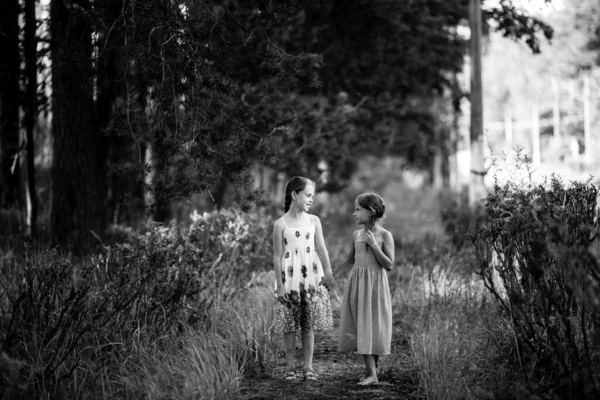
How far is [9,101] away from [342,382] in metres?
7.71

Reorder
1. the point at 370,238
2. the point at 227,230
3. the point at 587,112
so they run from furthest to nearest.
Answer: the point at 587,112
the point at 227,230
the point at 370,238

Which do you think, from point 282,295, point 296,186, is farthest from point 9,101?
point 282,295

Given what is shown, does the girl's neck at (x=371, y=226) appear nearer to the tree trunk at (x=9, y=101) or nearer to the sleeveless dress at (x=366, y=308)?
the sleeveless dress at (x=366, y=308)

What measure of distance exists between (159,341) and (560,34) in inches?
1205

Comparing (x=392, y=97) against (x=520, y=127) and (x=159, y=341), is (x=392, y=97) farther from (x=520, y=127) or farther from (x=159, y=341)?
(x=520, y=127)

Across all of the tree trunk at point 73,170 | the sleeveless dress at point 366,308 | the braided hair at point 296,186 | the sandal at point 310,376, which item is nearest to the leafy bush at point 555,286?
the sleeveless dress at point 366,308

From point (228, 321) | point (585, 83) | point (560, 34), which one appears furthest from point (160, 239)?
point (585, 83)

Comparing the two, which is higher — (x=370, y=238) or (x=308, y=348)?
(x=370, y=238)

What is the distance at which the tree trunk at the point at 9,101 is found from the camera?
920 cm

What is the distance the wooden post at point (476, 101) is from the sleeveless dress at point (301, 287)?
6.22 metres

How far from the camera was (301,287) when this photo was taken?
5285mm

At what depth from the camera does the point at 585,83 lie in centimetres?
3616

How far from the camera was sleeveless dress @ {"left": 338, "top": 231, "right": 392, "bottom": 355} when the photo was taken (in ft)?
16.5

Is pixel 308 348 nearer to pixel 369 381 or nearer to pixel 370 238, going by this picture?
pixel 369 381
